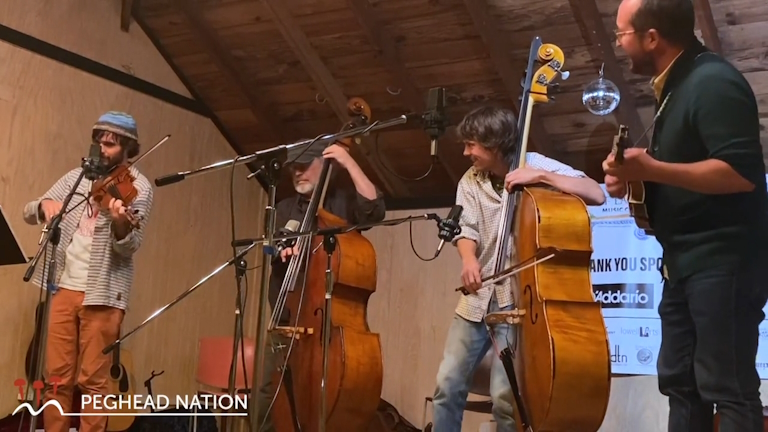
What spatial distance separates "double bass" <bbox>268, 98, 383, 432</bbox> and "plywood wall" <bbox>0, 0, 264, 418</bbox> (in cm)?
199

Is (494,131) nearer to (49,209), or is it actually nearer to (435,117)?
(435,117)

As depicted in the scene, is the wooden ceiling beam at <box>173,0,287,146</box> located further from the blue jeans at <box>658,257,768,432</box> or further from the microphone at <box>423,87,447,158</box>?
the blue jeans at <box>658,257,768,432</box>

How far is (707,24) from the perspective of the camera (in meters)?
3.63

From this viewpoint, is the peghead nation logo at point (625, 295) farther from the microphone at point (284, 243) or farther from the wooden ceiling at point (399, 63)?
the microphone at point (284, 243)

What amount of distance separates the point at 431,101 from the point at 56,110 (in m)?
2.92

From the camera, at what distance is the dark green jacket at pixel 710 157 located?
1804 millimetres

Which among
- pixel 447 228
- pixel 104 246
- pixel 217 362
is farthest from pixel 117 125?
pixel 447 228

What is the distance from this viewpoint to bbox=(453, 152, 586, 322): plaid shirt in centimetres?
279

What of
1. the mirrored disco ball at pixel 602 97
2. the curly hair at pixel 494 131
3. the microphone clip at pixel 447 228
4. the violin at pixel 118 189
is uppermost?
the mirrored disco ball at pixel 602 97

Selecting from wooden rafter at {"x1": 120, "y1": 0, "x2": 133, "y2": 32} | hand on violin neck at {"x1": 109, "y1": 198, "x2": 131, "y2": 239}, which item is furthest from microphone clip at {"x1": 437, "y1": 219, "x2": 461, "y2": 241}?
wooden rafter at {"x1": 120, "y1": 0, "x2": 133, "y2": 32}

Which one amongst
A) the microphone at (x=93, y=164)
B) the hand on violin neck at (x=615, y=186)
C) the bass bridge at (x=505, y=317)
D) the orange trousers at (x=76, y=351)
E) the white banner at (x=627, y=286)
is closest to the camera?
the hand on violin neck at (x=615, y=186)

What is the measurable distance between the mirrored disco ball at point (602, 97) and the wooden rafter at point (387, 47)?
1.11m

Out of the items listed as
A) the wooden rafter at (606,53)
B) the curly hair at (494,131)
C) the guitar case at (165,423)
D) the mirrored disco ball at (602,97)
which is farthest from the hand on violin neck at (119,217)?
the wooden rafter at (606,53)

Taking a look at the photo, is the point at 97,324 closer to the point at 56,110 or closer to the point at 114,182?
the point at 114,182
